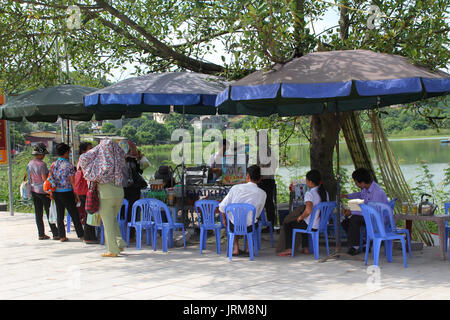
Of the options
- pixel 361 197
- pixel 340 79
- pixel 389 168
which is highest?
pixel 340 79

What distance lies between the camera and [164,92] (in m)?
7.46

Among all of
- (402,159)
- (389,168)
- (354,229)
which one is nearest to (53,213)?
(354,229)

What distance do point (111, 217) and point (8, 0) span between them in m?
4.33

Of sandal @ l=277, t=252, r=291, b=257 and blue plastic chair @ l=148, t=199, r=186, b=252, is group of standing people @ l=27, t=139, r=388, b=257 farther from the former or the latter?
blue plastic chair @ l=148, t=199, r=186, b=252

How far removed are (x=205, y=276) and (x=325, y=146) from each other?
3.70 m

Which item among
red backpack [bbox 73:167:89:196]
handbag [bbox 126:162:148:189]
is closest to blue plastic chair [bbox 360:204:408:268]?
handbag [bbox 126:162:148:189]

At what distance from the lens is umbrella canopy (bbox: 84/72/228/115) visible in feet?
24.4

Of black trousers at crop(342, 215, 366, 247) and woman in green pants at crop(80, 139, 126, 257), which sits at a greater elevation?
woman in green pants at crop(80, 139, 126, 257)

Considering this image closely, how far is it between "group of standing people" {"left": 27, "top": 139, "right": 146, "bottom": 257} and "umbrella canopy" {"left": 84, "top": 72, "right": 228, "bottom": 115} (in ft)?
2.29

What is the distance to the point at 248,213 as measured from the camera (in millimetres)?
6828

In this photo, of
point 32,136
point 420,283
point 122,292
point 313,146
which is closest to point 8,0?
point 313,146

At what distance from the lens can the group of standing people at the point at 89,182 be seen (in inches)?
280

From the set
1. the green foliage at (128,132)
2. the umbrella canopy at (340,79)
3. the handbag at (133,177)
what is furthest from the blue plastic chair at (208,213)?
the green foliage at (128,132)

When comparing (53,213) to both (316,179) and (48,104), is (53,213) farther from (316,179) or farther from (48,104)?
(316,179)
